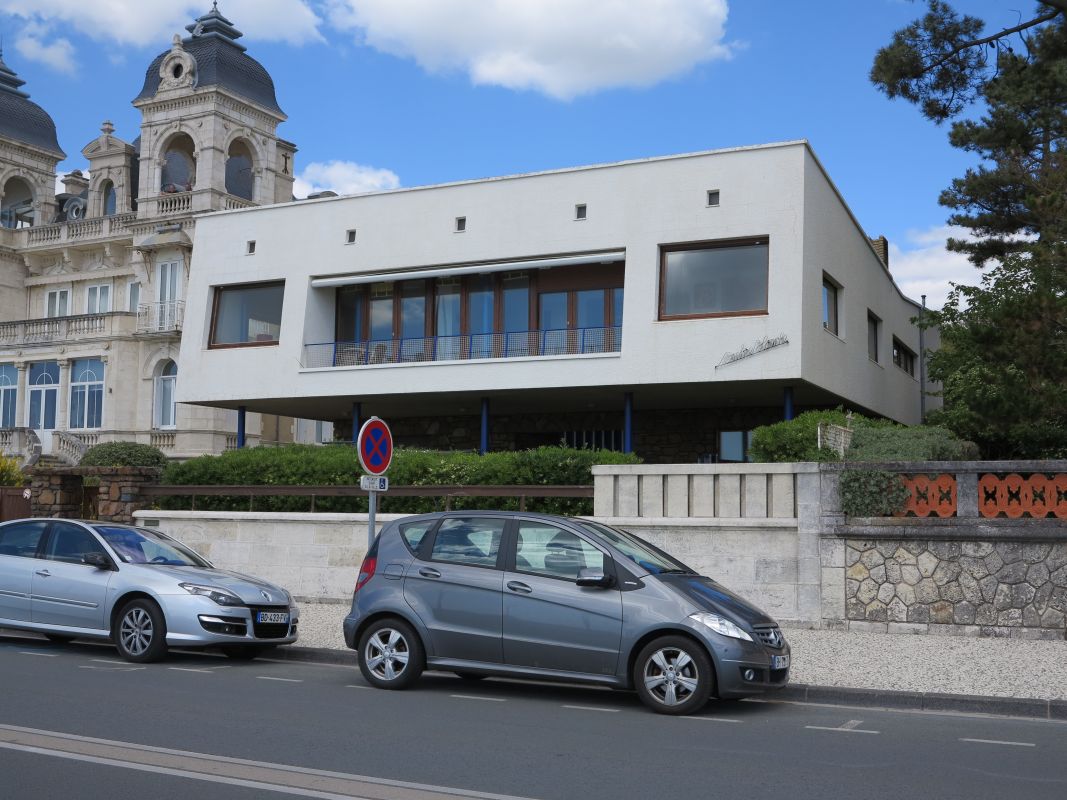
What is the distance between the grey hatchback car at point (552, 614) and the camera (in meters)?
9.41

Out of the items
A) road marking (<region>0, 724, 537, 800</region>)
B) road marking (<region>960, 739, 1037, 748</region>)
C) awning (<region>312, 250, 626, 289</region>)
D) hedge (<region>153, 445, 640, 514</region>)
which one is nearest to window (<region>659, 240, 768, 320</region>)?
awning (<region>312, 250, 626, 289</region>)

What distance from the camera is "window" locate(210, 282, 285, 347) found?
28672mm

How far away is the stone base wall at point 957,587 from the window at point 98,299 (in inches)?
1555

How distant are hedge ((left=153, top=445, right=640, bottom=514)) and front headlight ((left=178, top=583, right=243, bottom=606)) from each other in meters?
5.77

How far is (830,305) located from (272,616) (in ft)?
54.1

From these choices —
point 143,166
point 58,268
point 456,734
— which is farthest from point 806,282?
point 58,268

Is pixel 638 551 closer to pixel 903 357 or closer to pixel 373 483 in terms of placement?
pixel 373 483

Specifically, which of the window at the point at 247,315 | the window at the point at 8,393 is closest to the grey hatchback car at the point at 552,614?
the window at the point at 247,315

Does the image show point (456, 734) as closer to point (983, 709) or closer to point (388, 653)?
point (388, 653)

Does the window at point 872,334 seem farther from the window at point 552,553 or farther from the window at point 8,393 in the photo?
the window at point 8,393

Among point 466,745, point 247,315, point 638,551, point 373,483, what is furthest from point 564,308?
point 466,745

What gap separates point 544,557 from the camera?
10297mm

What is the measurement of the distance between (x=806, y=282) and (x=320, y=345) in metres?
11.7

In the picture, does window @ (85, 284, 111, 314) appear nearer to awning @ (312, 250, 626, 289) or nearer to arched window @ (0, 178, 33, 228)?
arched window @ (0, 178, 33, 228)
